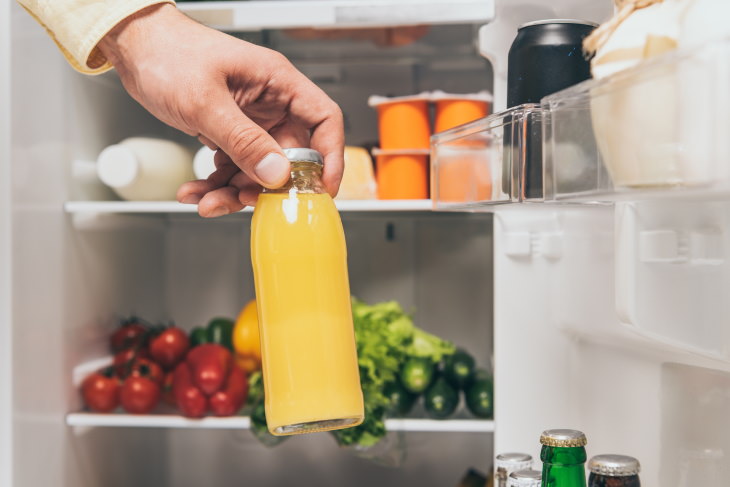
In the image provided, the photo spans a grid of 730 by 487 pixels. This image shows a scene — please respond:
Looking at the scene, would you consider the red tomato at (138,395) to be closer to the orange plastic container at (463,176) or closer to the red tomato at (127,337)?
the red tomato at (127,337)

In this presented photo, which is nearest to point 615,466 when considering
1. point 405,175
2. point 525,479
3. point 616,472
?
point 616,472

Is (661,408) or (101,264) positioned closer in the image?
(661,408)

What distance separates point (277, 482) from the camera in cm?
183

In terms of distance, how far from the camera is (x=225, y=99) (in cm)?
65

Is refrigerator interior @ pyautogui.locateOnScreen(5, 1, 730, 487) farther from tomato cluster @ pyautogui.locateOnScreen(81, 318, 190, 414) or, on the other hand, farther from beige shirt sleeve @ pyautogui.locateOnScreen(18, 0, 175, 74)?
beige shirt sleeve @ pyautogui.locateOnScreen(18, 0, 175, 74)

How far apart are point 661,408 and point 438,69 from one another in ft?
3.85

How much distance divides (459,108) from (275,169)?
34.9 inches

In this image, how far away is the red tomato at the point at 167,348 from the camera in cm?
157

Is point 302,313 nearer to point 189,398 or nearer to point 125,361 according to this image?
point 189,398

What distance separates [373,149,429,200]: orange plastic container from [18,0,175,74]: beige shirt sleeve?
28.1 inches

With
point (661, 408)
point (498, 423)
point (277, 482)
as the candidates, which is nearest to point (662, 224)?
point (661, 408)

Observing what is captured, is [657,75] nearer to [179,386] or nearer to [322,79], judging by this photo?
[179,386]

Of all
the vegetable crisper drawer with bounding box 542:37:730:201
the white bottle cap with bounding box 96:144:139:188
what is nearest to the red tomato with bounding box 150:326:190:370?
the white bottle cap with bounding box 96:144:139:188

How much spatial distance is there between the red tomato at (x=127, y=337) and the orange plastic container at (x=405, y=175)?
2.00ft
